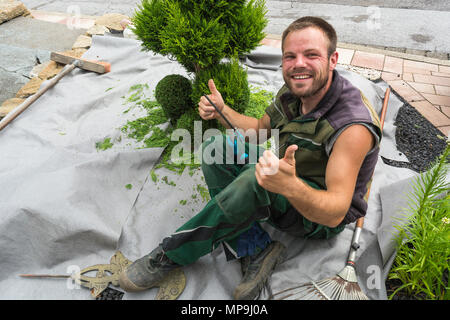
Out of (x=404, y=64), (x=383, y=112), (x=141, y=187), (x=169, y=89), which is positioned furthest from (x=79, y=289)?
(x=404, y=64)

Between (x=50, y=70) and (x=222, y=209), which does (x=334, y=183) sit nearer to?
(x=222, y=209)

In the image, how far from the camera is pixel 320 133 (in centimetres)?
168

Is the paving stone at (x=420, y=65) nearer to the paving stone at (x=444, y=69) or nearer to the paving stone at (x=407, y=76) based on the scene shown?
the paving stone at (x=444, y=69)

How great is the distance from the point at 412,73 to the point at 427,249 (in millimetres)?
3143

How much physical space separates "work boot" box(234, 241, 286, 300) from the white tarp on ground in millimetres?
93

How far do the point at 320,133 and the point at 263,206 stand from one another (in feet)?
1.69

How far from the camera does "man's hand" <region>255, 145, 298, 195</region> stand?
1.33 m

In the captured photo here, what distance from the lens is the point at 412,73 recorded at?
403 centimetres

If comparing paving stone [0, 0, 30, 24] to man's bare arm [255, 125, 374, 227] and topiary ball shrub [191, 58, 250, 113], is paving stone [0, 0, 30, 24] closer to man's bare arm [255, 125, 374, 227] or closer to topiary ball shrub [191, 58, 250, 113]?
topiary ball shrub [191, 58, 250, 113]

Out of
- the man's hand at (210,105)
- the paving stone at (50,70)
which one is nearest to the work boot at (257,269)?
the man's hand at (210,105)

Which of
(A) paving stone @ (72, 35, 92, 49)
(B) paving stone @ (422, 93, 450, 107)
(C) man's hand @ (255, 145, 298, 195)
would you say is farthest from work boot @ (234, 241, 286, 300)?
(A) paving stone @ (72, 35, 92, 49)

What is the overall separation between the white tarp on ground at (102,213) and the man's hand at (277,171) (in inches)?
33.4

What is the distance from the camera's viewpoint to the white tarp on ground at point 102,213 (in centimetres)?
198

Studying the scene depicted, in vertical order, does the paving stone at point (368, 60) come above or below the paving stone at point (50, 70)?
below
